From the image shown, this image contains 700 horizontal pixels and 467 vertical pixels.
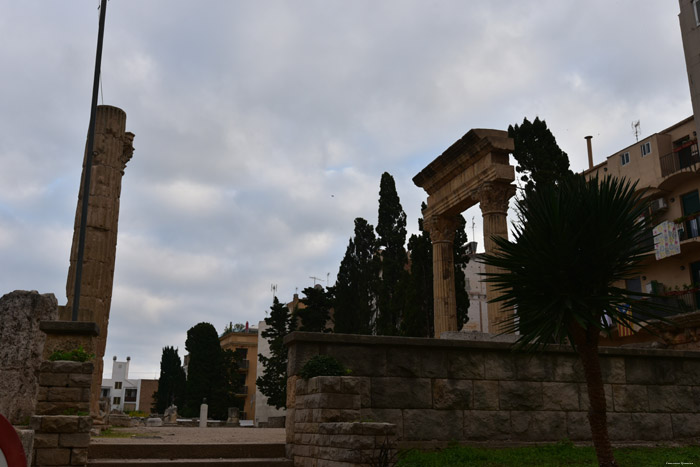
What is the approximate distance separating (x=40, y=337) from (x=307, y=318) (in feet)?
109

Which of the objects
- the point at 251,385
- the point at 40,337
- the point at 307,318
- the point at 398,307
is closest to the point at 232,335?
the point at 251,385

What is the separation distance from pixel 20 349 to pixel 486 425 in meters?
7.52

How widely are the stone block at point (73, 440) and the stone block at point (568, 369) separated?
7.57 metres

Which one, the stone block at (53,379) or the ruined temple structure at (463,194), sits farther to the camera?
the ruined temple structure at (463,194)

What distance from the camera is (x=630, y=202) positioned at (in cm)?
852

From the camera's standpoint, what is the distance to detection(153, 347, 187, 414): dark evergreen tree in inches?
2501

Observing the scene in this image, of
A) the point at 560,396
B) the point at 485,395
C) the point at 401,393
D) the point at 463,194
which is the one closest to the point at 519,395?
the point at 485,395

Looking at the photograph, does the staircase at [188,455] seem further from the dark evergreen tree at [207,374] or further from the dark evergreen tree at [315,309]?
the dark evergreen tree at [207,374]

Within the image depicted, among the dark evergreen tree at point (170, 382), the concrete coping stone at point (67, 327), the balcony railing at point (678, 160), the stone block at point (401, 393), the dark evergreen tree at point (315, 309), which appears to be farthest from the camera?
the dark evergreen tree at point (170, 382)

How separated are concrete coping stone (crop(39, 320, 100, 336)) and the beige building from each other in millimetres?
58738

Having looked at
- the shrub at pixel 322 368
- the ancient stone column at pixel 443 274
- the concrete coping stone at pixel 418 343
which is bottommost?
the shrub at pixel 322 368

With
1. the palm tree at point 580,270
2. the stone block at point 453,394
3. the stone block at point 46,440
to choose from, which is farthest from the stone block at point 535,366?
the stone block at point 46,440

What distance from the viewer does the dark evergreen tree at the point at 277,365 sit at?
39237 millimetres

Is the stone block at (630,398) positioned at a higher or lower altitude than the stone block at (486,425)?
higher
